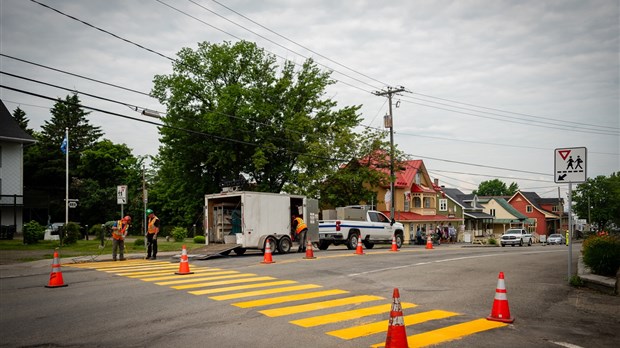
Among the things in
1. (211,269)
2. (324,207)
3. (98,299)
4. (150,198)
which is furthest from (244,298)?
(150,198)

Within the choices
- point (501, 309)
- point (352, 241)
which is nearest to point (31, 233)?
point (352, 241)

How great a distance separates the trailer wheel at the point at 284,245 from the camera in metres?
21.8

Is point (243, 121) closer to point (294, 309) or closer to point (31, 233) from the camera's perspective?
point (31, 233)

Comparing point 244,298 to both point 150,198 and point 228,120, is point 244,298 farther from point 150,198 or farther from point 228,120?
point 150,198

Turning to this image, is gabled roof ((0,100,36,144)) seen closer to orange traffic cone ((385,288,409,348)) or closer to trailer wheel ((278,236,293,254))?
trailer wheel ((278,236,293,254))

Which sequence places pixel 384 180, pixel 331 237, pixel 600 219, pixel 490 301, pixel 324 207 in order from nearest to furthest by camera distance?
pixel 490 301 → pixel 331 237 → pixel 384 180 → pixel 324 207 → pixel 600 219

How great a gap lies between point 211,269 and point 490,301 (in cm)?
890

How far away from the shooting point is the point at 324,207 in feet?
144

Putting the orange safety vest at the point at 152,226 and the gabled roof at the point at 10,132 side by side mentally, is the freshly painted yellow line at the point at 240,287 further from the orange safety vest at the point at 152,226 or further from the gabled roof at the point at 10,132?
the gabled roof at the point at 10,132

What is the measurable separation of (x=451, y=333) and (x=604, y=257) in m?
7.58

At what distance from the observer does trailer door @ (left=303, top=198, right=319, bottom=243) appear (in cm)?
2333

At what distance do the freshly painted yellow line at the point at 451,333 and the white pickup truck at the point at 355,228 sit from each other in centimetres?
1644

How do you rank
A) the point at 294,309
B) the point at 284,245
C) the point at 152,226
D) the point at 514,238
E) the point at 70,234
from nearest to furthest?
the point at 294,309
the point at 152,226
the point at 284,245
the point at 70,234
the point at 514,238

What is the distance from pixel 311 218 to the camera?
2367cm
